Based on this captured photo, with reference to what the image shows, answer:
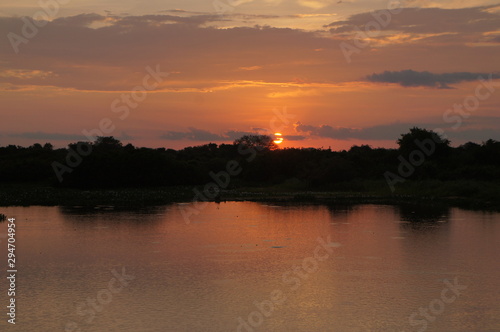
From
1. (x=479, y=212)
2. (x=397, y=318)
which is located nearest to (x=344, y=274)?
(x=397, y=318)

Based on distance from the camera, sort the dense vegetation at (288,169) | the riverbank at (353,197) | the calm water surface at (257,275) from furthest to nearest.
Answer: the dense vegetation at (288,169), the riverbank at (353,197), the calm water surface at (257,275)

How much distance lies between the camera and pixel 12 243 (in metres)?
24.2

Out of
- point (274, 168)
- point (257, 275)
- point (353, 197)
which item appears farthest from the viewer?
point (274, 168)

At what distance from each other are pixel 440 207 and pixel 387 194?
12712 millimetres

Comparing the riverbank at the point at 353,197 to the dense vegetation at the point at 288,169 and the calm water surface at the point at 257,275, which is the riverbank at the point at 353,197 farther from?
the calm water surface at the point at 257,275

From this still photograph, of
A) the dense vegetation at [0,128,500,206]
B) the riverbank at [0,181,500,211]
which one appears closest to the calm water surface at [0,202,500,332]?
the riverbank at [0,181,500,211]

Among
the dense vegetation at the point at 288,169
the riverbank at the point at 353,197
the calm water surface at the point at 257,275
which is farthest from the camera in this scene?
the dense vegetation at the point at 288,169

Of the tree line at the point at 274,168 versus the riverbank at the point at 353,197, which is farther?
the tree line at the point at 274,168

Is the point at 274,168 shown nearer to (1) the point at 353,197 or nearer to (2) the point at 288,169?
(2) the point at 288,169

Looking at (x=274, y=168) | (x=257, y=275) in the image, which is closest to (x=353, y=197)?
(x=274, y=168)

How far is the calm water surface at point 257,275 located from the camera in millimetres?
13094

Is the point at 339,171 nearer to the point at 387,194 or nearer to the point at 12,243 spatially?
the point at 387,194

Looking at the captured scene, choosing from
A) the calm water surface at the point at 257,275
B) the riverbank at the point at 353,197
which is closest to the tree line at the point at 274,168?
the riverbank at the point at 353,197

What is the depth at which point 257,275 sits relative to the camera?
58.2 ft
